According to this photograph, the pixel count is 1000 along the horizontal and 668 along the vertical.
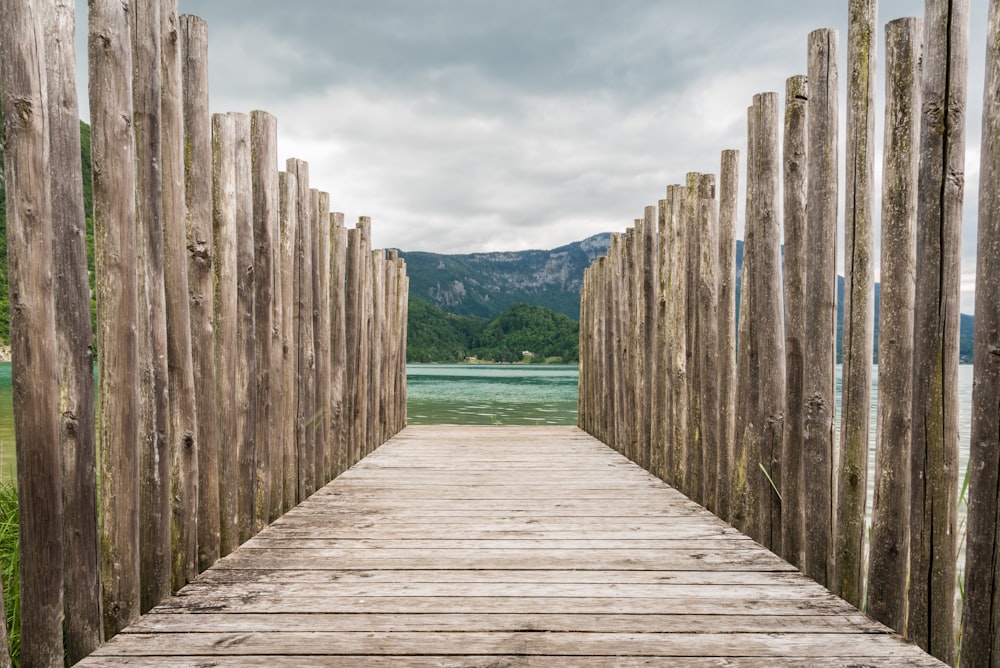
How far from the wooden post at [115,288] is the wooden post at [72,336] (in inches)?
6.8

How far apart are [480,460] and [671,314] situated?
233cm

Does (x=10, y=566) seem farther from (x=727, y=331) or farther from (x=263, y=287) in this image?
(x=727, y=331)

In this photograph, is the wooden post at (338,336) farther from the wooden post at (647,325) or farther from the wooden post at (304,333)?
the wooden post at (647,325)

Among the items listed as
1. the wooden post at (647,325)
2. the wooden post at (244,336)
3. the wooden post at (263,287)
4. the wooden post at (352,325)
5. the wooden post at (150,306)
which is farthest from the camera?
the wooden post at (352,325)

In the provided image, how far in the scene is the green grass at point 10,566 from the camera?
2.41 meters

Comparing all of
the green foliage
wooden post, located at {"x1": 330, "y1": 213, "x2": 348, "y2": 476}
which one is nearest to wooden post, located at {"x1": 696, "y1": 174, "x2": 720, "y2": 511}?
wooden post, located at {"x1": 330, "y1": 213, "x2": 348, "y2": 476}

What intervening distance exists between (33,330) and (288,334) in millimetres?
2192

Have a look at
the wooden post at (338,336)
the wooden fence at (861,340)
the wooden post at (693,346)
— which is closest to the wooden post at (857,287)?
the wooden fence at (861,340)

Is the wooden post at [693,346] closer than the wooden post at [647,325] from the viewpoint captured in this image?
Yes

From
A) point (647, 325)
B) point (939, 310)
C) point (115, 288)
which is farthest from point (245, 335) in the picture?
point (647, 325)

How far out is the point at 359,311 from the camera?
595 cm

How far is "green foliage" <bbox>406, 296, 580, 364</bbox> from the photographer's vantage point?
69.0 meters

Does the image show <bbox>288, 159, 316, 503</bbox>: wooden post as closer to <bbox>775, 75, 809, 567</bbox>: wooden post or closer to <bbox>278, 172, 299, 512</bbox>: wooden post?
<bbox>278, 172, 299, 512</bbox>: wooden post

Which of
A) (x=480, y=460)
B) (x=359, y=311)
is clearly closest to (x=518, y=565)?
(x=480, y=460)
